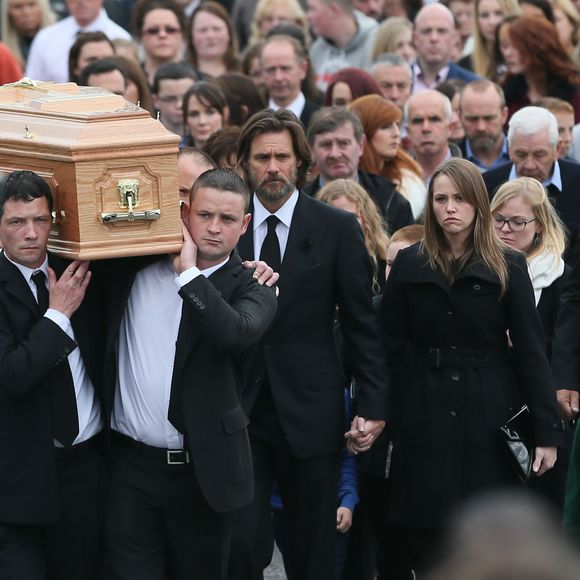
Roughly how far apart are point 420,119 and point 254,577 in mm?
4067

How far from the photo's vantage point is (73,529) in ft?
17.7

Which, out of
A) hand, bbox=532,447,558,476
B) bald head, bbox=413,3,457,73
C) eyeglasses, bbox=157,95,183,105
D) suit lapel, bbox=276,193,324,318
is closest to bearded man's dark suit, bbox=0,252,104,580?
suit lapel, bbox=276,193,324,318

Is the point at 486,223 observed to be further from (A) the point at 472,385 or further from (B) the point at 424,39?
(B) the point at 424,39

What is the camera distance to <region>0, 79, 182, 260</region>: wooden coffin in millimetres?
5062

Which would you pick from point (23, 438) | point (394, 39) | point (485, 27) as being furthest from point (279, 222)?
point (485, 27)

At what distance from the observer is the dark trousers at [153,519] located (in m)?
5.29

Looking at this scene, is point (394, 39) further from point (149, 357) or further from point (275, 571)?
point (149, 357)

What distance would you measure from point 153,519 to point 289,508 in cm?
99

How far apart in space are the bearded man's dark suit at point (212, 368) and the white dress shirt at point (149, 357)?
1.5 inches

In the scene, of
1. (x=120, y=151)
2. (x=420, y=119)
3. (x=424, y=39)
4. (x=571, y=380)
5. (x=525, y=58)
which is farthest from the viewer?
(x=424, y=39)

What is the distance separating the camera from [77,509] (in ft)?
17.6

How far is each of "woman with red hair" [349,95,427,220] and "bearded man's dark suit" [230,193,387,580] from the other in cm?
264

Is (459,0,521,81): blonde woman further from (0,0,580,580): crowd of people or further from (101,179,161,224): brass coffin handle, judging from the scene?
(101,179,161,224): brass coffin handle

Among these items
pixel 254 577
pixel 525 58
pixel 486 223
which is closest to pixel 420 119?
pixel 525 58
